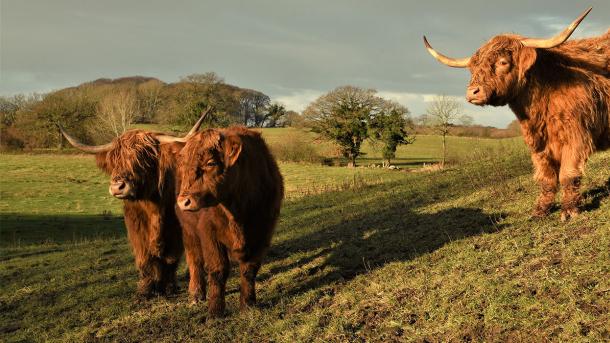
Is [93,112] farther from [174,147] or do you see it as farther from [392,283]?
[392,283]

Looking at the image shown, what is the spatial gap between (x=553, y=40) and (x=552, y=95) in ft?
2.14

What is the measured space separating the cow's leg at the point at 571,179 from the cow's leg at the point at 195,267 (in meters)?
4.50

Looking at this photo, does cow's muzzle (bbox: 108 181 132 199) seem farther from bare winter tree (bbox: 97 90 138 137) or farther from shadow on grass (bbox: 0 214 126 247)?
bare winter tree (bbox: 97 90 138 137)

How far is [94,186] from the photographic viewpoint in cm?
3509

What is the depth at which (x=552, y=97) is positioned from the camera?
578 centimetres

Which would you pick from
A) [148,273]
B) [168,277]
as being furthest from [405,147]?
[148,273]

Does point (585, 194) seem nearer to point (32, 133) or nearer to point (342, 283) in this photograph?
point (342, 283)

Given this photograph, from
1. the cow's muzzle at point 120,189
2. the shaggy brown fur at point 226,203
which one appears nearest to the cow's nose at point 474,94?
the shaggy brown fur at point 226,203

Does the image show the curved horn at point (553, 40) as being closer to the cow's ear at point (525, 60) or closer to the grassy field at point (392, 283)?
the cow's ear at point (525, 60)

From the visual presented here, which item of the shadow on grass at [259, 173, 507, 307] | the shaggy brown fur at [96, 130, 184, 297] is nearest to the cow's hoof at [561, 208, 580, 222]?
the shadow on grass at [259, 173, 507, 307]

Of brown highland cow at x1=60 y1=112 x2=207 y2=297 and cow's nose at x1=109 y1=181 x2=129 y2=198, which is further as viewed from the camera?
brown highland cow at x1=60 y1=112 x2=207 y2=297

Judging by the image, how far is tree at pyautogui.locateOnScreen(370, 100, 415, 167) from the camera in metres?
44.9

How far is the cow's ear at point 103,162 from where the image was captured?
263 inches

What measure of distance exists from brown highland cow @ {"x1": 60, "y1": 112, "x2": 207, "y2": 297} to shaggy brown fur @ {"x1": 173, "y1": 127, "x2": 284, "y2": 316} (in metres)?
0.78
